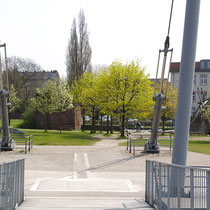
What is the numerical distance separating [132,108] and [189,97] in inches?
1208

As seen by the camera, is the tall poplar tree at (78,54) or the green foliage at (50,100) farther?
Result: the tall poplar tree at (78,54)

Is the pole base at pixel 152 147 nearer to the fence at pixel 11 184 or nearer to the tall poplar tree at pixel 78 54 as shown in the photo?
the fence at pixel 11 184

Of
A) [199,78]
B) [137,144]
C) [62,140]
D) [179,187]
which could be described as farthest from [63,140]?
[199,78]

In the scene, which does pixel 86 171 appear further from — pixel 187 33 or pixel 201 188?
pixel 201 188

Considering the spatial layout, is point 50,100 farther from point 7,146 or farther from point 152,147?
point 152,147

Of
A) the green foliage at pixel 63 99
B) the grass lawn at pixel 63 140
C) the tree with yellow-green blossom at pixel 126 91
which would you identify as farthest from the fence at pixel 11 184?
the green foliage at pixel 63 99

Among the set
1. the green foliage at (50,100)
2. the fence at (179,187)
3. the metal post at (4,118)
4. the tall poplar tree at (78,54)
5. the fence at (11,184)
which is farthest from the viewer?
the tall poplar tree at (78,54)

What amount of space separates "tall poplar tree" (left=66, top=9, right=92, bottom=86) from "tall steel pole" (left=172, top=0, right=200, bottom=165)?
48781mm

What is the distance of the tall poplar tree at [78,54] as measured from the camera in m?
57.2

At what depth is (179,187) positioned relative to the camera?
237 inches

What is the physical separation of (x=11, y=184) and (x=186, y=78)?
142 inches

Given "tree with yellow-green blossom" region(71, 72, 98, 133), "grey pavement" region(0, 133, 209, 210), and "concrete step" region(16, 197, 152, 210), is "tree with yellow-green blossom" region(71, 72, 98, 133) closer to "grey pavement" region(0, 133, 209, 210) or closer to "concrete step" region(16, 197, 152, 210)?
"grey pavement" region(0, 133, 209, 210)

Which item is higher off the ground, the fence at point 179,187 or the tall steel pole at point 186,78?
the tall steel pole at point 186,78

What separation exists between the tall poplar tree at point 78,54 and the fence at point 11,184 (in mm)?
47563
